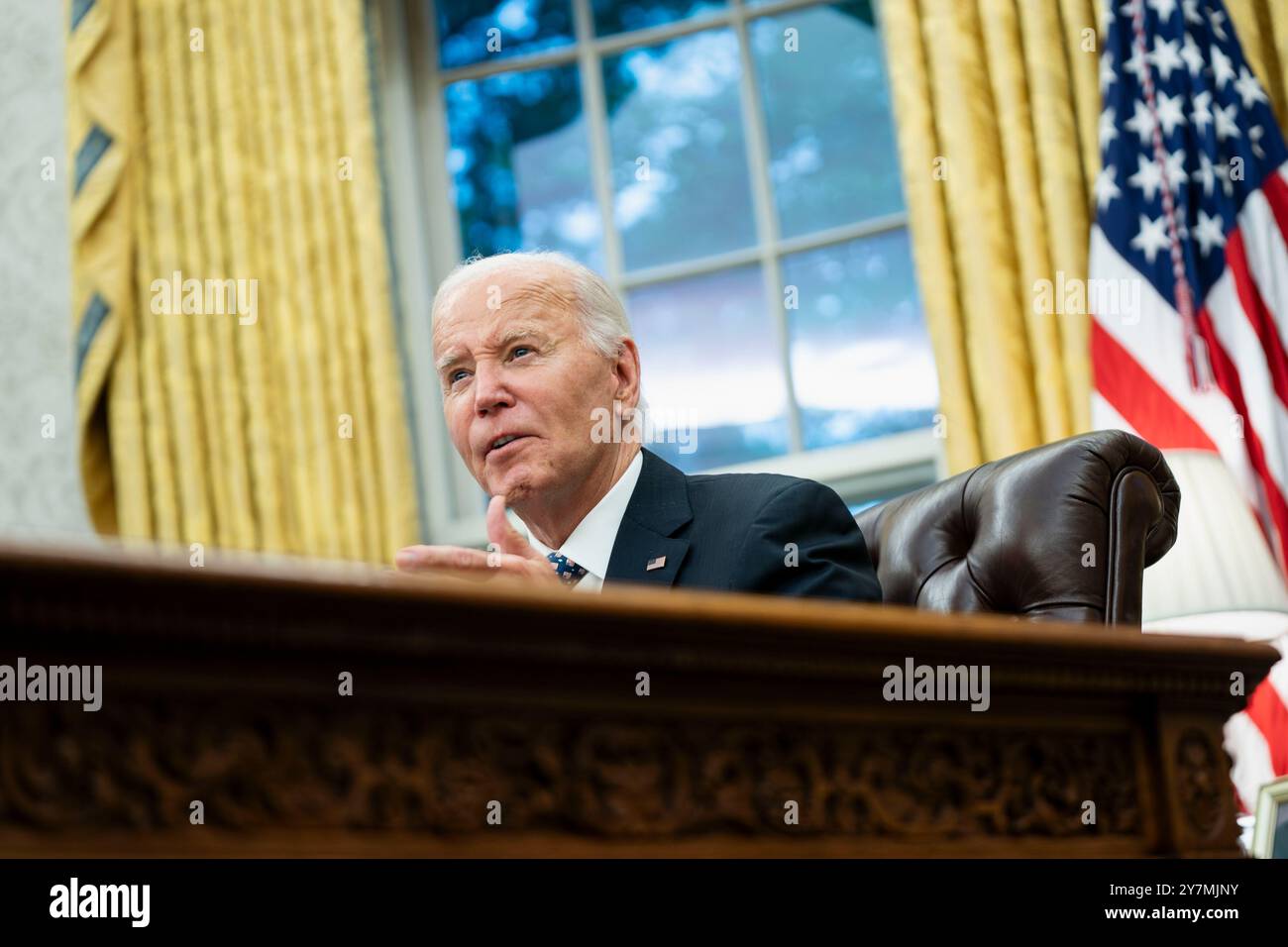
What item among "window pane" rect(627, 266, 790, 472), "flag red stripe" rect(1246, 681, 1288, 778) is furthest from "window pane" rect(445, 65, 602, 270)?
"flag red stripe" rect(1246, 681, 1288, 778)

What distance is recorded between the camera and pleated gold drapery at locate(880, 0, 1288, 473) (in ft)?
11.9

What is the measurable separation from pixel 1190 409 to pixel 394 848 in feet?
9.35

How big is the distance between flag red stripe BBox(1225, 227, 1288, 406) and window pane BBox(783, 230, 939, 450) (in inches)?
37.7

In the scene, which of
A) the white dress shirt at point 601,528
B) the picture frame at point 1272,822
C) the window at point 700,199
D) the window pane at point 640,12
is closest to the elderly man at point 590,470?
the white dress shirt at point 601,528

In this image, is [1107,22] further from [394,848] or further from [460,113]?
[394,848]

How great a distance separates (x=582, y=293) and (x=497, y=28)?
8.99ft

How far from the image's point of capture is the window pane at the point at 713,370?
4.39 meters

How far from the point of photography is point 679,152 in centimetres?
464

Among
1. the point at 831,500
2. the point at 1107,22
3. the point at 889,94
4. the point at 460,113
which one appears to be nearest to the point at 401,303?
the point at 460,113

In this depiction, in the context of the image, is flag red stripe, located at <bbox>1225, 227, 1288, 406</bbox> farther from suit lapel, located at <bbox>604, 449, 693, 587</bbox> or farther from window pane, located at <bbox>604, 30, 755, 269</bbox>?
suit lapel, located at <bbox>604, 449, 693, 587</bbox>

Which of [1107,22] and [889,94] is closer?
[1107,22]

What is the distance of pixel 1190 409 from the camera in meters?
3.39

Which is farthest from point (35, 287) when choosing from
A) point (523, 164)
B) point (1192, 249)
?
point (1192, 249)
